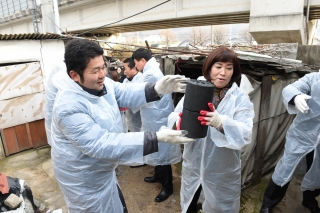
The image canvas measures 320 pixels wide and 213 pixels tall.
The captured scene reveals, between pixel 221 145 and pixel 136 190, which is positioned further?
pixel 136 190

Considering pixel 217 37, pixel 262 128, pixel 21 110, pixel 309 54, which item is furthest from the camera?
pixel 217 37

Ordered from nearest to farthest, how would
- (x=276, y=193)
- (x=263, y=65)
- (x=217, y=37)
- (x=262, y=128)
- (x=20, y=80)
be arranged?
(x=276, y=193), (x=263, y=65), (x=262, y=128), (x=20, y=80), (x=217, y=37)

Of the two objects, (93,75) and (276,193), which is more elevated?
(93,75)

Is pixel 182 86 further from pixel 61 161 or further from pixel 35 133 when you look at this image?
pixel 35 133

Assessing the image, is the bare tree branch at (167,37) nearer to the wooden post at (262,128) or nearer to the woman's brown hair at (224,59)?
the wooden post at (262,128)

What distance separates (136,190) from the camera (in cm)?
375

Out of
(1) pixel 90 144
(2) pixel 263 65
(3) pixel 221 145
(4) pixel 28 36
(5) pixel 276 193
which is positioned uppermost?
(4) pixel 28 36

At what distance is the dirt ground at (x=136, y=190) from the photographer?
10.8ft

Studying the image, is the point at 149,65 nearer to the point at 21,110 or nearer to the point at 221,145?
the point at 221,145

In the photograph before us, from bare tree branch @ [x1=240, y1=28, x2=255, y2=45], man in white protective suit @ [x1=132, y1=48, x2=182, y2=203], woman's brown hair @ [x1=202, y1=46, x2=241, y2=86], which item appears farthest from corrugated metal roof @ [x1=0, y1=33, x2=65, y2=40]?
bare tree branch @ [x1=240, y1=28, x2=255, y2=45]

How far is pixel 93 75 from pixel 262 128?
2.76 m

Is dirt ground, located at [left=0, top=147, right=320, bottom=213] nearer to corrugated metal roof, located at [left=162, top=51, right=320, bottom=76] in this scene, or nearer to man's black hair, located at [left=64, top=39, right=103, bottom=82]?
corrugated metal roof, located at [left=162, top=51, right=320, bottom=76]

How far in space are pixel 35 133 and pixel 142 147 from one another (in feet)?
15.6

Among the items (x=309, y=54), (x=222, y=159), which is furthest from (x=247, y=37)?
(x=222, y=159)
